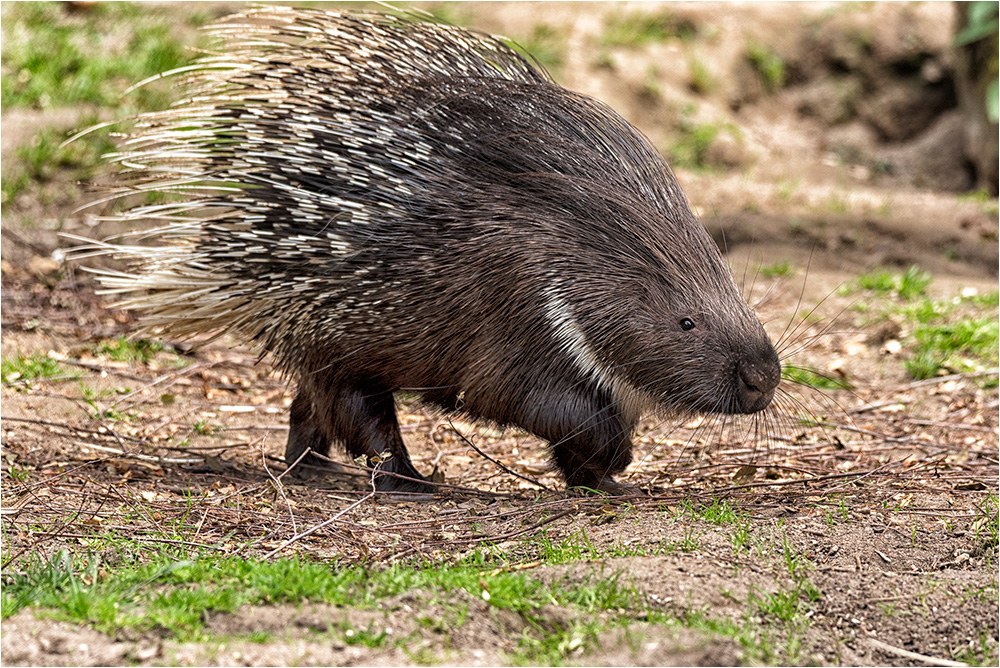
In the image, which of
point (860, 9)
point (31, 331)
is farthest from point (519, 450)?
point (860, 9)

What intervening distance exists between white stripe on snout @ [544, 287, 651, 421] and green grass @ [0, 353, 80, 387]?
108 inches

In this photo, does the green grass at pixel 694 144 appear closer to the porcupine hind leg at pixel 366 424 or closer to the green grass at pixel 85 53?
the green grass at pixel 85 53

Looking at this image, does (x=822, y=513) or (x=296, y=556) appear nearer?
(x=296, y=556)

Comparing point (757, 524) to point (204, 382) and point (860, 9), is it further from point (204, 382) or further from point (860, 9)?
point (860, 9)

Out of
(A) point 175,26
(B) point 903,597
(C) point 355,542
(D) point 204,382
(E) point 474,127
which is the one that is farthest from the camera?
(A) point 175,26

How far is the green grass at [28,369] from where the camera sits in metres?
5.01

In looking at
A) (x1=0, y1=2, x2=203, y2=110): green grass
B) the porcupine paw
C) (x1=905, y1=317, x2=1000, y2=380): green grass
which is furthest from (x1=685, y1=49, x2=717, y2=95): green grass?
the porcupine paw

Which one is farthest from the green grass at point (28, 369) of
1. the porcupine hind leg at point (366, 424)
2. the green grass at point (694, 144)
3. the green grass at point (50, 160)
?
the green grass at point (694, 144)

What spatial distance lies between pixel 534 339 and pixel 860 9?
8467 millimetres

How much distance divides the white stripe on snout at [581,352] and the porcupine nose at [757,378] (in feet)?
1.07

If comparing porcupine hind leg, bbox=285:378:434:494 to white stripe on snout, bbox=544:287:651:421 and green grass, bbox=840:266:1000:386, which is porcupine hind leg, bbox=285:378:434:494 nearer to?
white stripe on snout, bbox=544:287:651:421

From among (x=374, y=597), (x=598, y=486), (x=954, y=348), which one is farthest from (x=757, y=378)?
(x=954, y=348)

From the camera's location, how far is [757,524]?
134 inches

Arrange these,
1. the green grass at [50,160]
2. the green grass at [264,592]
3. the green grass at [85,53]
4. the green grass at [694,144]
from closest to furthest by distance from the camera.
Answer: the green grass at [264,592] < the green grass at [50,160] < the green grass at [85,53] < the green grass at [694,144]
